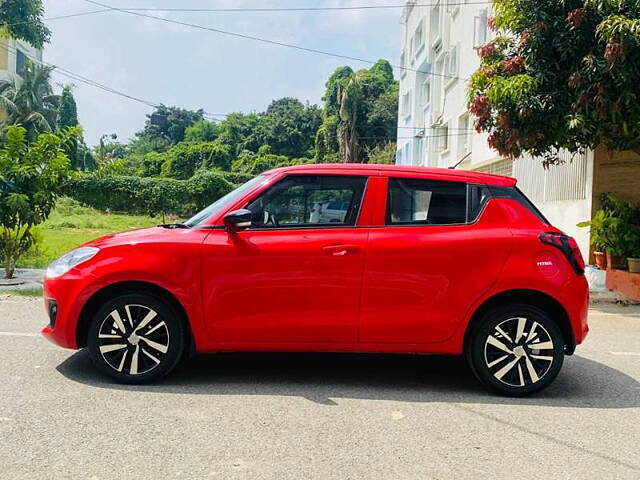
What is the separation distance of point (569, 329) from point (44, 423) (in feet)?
12.4

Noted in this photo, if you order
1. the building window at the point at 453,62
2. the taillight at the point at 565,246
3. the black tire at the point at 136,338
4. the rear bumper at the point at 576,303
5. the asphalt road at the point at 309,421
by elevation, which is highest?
the building window at the point at 453,62

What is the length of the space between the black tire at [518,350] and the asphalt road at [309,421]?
0.49ft

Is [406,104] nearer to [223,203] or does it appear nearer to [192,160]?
[192,160]

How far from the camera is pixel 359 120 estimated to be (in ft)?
168


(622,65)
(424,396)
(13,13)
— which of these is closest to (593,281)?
(622,65)

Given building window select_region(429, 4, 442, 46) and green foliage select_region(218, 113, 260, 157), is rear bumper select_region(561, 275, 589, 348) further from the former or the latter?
green foliage select_region(218, 113, 260, 157)

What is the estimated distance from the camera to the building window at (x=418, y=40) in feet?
106

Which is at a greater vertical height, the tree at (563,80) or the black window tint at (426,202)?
the tree at (563,80)

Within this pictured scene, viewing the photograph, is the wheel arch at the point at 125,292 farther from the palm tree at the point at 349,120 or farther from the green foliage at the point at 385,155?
the palm tree at the point at 349,120

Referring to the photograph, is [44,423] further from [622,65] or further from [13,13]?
[13,13]

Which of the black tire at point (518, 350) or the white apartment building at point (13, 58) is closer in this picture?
the black tire at point (518, 350)

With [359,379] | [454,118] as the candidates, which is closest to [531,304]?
[359,379]

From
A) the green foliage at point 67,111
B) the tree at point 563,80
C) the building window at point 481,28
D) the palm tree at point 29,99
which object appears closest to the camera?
the tree at point 563,80

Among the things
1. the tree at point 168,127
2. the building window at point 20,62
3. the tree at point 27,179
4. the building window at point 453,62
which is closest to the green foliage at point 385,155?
the building window at point 453,62
